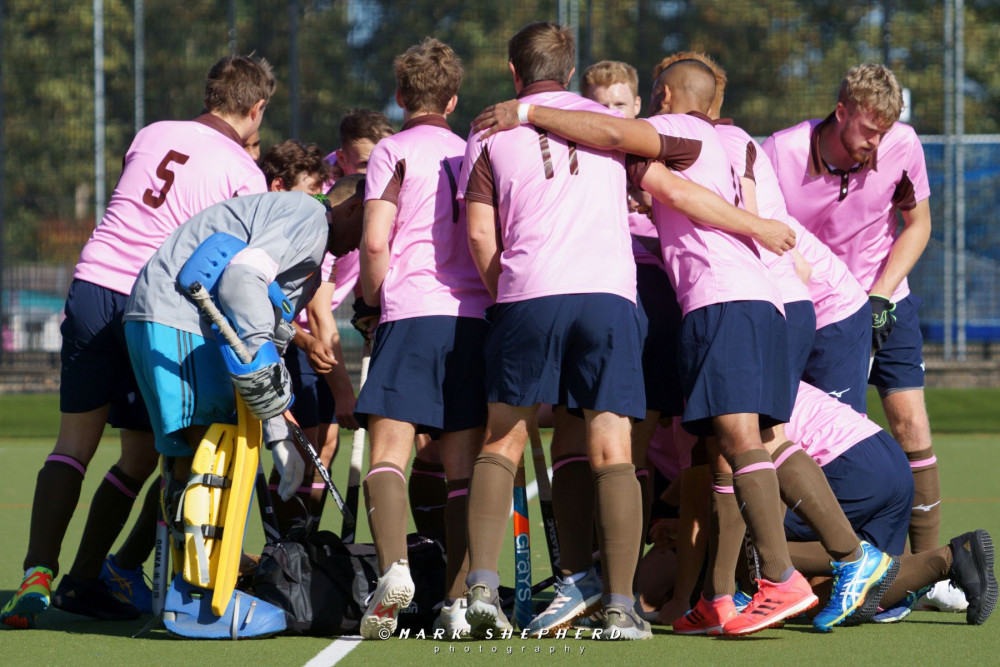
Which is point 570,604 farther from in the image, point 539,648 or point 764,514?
point 764,514

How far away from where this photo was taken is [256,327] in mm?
4285

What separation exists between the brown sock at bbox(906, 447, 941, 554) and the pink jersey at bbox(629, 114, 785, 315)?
4.70 feet

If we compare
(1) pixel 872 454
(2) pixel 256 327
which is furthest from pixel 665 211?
(2) pixel 256 327

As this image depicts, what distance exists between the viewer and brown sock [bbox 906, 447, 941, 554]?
546cm

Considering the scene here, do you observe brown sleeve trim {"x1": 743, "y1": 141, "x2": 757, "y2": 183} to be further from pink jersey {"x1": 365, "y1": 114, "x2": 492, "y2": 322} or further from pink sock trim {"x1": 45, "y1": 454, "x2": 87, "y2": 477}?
pink sock trim {"x1": 45, "y1": 454, "x2": 87, "y2": 477}

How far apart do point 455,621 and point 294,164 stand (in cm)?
225

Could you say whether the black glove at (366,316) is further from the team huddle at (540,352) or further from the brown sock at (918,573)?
the brown sock at (918,573)

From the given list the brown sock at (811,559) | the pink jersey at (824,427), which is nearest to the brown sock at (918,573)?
the brown sock at (811,559)

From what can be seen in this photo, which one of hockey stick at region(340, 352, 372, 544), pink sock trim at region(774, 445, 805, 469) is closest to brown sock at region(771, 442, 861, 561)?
pink sock trim at region(774, 445, 805, 469)

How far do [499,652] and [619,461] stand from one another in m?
0.70

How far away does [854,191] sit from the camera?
568 centimetres

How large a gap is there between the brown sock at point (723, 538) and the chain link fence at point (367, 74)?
827cm

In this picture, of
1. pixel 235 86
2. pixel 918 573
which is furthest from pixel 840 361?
pixel 235 86

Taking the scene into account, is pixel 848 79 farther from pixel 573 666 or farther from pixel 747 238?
pixel 573 666
